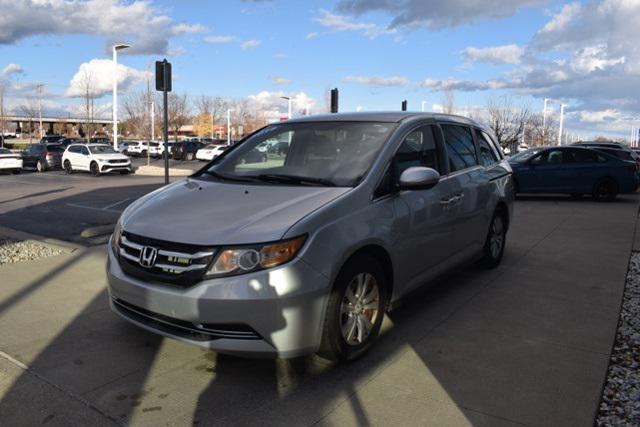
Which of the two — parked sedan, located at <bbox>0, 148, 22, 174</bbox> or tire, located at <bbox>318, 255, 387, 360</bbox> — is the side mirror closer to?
tire, located at <bbox>318, 255, 387, 360</bbox>

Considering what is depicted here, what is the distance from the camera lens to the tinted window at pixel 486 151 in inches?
237

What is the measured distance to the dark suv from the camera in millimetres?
43375

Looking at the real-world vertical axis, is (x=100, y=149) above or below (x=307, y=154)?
below

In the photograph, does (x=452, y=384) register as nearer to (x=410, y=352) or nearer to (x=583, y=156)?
(x=410, y=352)

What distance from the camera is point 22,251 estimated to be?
7.18m

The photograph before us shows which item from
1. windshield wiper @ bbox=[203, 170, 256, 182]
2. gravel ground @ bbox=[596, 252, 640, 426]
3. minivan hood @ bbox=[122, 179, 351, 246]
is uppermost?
windshield wiper @ bbox=[203, 170, 256, 182]

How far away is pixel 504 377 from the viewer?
3643mm

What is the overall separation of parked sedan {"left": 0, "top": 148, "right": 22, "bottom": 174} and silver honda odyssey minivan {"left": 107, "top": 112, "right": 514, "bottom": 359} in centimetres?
2569

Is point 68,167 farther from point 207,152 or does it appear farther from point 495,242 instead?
point 495,242

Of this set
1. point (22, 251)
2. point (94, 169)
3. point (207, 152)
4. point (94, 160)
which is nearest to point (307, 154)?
point (22, 251)

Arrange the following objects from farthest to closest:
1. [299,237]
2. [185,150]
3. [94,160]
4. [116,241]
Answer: [185,150], [94,160], [116,241], [299,237]

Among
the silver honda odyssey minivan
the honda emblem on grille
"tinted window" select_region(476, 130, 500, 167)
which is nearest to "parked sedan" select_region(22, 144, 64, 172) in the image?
the silver honda odyssey minivan

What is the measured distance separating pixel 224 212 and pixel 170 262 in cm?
49

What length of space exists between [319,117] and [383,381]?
255cm
